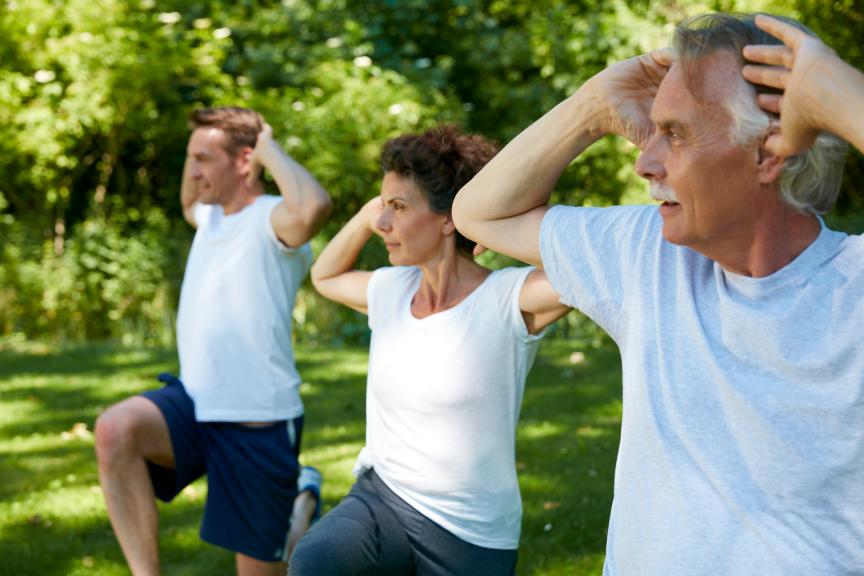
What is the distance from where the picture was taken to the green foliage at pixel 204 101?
12117 mm

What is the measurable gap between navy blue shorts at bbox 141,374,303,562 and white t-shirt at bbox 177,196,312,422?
0.24ft

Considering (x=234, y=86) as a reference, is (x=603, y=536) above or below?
above

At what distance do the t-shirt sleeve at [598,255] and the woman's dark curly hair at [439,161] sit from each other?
1.11 metres

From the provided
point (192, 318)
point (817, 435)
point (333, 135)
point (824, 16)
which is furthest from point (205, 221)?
point (824, 16)

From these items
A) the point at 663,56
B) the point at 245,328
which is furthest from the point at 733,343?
the point at 245,328

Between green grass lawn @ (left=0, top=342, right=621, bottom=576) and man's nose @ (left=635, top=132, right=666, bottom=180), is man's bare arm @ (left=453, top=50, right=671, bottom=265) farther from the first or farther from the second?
green grass lawn @ (left=0, top=342, right=621, bottom=576)

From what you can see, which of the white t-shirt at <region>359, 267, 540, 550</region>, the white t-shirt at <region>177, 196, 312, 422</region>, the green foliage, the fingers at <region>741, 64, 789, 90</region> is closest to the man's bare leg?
the white t-shirt at <region>177, 196, 312, 422</region>

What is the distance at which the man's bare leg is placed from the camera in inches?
176

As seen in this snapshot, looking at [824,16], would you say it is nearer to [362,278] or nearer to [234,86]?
[234,86]

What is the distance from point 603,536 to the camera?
5074 mm

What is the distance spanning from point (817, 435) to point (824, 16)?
421 inches

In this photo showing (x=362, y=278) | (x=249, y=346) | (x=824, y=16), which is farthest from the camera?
(x=824, y=16)

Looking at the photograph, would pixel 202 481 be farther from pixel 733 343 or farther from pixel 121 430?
pixel 733 343

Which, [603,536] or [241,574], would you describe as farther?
[603,536]
